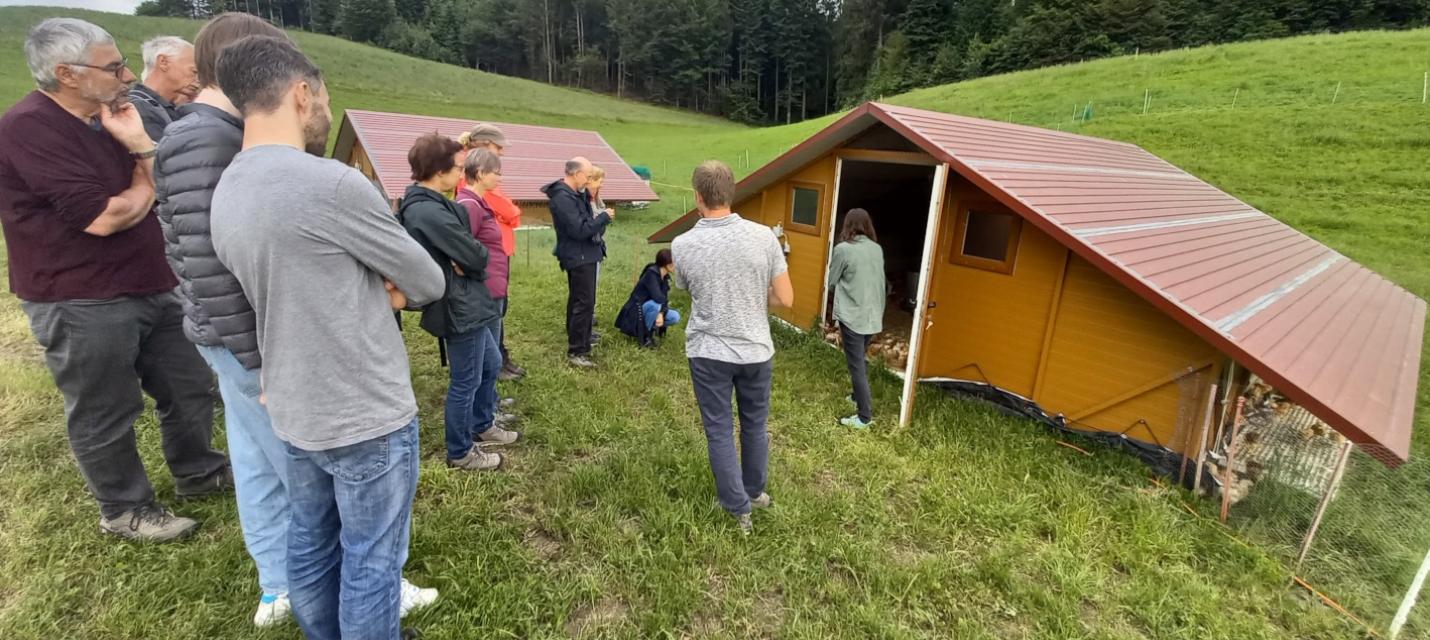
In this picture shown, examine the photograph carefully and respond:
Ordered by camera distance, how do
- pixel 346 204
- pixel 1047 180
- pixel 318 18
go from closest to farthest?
1. pixel 346 204
2. pixel 1047 180
3. pixel 318 18

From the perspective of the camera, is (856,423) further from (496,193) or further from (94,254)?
(94,254)

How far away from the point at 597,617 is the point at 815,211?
550 cm

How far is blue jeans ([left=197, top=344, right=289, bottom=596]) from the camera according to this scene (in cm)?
239

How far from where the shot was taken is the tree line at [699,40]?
54.4m

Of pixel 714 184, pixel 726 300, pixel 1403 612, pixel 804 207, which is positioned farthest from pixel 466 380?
pixel 1403 612

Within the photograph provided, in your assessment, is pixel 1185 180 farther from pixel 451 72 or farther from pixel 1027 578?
pixel 451 72

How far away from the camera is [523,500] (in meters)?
3.91

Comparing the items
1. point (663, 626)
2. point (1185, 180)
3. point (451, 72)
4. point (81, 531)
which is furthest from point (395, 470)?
point (451, 72)

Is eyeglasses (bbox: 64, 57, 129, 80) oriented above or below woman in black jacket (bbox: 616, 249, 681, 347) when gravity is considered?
above

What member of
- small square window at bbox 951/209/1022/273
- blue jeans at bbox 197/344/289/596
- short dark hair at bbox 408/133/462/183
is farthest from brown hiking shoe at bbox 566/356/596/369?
small square window at bbox 951/209/1022/273

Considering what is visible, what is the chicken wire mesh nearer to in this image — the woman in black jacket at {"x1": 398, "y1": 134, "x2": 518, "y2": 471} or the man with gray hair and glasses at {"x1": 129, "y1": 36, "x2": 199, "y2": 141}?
the woman in black jacket at {"x1": 398, "y1": 134, "x2": 518, "y2": 471}

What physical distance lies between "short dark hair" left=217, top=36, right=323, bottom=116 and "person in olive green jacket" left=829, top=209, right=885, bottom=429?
404 centimetres

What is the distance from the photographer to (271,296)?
5.98 feet

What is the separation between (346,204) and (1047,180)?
5.69m
